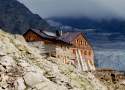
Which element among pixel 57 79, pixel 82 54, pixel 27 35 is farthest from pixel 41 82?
pixel 82 54

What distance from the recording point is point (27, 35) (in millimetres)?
47938

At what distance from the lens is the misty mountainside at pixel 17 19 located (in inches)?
5276

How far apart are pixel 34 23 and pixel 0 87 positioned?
144 metres

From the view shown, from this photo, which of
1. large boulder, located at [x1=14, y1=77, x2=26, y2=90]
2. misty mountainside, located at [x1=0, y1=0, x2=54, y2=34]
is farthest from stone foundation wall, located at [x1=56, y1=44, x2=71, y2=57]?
misty mountainside, located at [x1=0, y1=0, x2=54, y2=34]

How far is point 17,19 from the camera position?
149 m

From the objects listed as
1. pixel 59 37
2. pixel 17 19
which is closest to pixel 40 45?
pixel 59 37

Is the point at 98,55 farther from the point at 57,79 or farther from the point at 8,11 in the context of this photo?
the point at 57,79

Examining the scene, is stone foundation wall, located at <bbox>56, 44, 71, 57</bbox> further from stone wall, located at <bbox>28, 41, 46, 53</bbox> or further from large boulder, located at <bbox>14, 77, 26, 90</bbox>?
large boulder, located at <bbox>14, 77, 26, 90</bbox>

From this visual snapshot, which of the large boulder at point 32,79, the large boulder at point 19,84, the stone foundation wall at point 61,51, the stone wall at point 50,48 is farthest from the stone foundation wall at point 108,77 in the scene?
the large boulder at point 19,84

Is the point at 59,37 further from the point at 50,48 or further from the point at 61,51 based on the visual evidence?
the point at 50,48

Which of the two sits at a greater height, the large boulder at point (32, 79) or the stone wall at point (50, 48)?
the stone wall at point (50, 48)

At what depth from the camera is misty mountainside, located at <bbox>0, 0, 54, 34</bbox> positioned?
134 meters

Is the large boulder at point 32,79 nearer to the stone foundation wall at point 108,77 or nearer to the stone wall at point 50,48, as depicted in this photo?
the stone wall at point 50,48

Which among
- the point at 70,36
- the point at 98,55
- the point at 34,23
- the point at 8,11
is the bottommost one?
the point at 98,55
